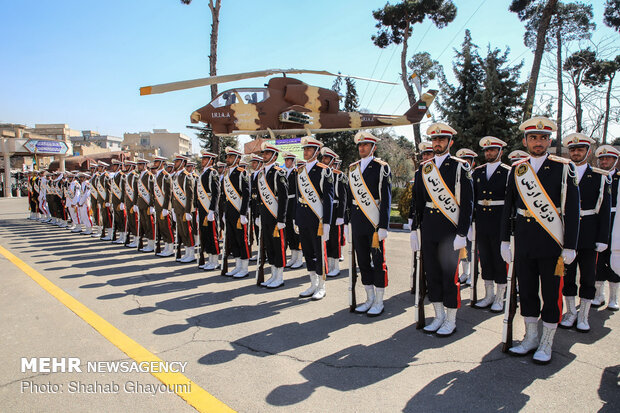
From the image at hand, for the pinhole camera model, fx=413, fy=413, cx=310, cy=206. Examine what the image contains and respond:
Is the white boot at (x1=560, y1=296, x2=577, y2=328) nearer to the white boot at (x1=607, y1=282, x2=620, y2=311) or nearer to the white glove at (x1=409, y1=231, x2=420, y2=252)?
the white boot at (x1=607, y1=282, x2=620, y2=311)

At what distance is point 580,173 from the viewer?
4863 millimetres

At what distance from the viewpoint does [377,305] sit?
16.9 ft

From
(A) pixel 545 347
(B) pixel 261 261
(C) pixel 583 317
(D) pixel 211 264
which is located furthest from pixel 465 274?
(D) pixel 211 264

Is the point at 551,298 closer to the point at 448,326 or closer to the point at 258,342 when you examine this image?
the point at 448,326

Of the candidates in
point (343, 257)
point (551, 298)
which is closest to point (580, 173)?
point (551, 298)

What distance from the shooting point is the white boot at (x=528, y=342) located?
391cm

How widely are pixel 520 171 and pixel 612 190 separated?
239 cm

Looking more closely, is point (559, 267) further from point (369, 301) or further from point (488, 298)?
point (369, 301)

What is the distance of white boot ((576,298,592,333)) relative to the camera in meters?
4.61

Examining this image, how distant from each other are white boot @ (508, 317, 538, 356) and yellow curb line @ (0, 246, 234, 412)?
2702 millimetres

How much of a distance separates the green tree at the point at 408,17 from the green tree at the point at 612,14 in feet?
28.2

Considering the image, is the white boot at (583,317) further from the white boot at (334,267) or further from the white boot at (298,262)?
the white boot at (298,262)

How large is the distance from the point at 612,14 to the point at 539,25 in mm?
9199

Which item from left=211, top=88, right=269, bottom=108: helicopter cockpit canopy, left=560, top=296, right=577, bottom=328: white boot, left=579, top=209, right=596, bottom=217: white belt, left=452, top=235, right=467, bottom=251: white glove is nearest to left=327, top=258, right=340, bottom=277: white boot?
left=452, top=235, right=467, bottom=251: white glove
